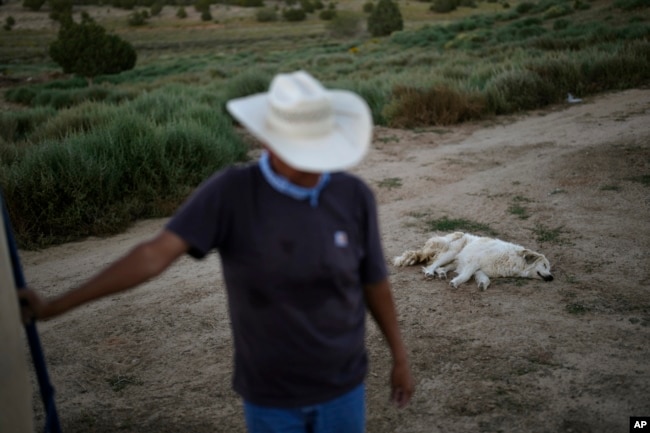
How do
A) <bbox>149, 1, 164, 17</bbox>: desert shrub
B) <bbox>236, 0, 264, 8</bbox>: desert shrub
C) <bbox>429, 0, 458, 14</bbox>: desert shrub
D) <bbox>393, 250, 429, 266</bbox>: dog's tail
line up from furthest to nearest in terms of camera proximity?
<bbox>236, 0, 264, 8</bbox>: desert shrub, <bbox>429, 0, 458, 14</bbox>: desert shrub, <bbox>149, 1, 164, 17</bbox>: desert shrub, <bbox>393, 250, 429, 266</bbox>: dog's tail

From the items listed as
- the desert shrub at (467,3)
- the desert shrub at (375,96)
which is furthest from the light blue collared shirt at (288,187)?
the desert shrub at (467,3)

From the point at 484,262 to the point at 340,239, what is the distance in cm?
410

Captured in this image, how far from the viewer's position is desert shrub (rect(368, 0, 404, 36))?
171 ft

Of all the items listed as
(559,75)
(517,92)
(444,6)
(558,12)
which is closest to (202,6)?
(444,6)

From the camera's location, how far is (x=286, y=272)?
6.43 ft

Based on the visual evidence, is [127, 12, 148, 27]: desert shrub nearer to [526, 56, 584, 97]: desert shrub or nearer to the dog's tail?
[526, 56, 584, 97]: desert shrub

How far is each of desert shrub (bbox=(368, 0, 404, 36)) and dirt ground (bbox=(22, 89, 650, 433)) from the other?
148 ft

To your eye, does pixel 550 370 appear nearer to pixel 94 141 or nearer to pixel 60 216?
pixel 60 216

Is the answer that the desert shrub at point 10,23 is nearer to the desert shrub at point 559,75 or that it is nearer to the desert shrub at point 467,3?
the desert shrub at point 559,75

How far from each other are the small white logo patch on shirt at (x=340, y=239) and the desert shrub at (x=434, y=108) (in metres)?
12.1

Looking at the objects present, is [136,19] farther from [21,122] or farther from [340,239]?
[340,239]

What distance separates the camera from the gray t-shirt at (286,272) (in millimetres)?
1955

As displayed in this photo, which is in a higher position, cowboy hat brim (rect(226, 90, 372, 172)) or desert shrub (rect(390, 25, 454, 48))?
cowboy hat brim (rect(226, 90, 372, 172))

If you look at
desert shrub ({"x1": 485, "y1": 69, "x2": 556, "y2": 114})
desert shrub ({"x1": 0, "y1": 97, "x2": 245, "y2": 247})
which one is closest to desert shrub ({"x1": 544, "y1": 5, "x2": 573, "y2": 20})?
desert shrub ({"x1": 485, "y1": 69, "x2": 556, "y2": 114})
